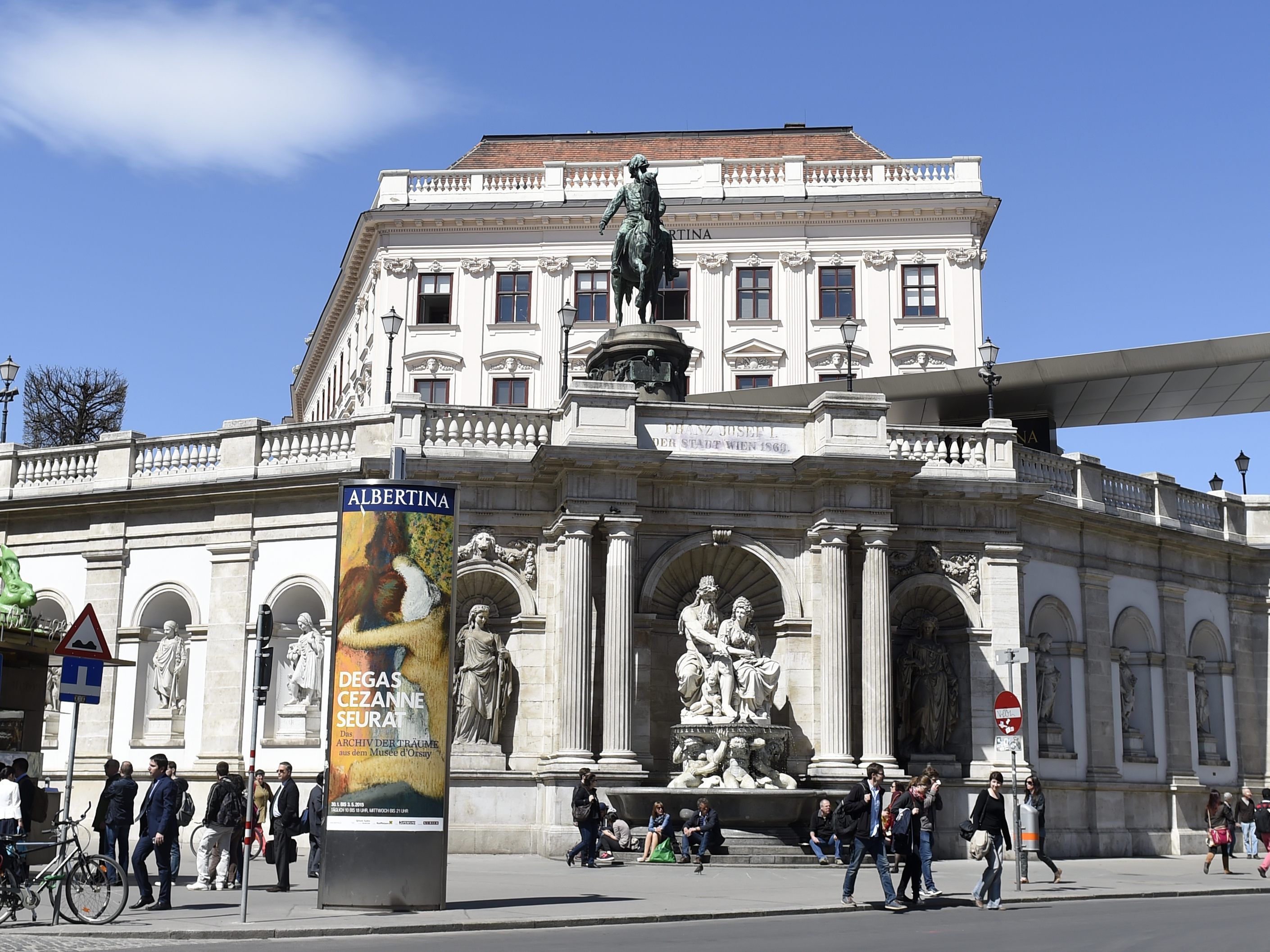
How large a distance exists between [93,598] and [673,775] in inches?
532

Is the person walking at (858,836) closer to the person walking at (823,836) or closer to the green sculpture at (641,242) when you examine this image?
the person walking at (823,836)

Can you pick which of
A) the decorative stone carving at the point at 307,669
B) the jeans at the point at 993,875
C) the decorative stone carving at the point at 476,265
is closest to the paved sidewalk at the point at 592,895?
the jeans at the point at 993,875

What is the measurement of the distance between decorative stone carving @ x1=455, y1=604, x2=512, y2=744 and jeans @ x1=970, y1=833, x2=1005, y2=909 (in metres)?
11.5

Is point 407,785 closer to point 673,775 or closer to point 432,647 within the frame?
point 432,647

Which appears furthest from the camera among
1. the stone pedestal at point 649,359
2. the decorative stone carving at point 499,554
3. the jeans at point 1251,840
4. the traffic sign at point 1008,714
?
the stone pedestal at point 649,359

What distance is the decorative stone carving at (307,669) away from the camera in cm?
3095

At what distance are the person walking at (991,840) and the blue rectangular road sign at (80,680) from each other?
1202cm

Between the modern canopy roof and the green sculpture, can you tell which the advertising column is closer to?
the green sculpture

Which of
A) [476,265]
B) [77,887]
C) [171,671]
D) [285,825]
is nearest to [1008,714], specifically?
[285,825]

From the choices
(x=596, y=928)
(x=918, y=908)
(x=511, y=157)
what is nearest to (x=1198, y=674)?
(x=918, y=908)

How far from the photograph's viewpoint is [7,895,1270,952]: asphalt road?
15.3 meters

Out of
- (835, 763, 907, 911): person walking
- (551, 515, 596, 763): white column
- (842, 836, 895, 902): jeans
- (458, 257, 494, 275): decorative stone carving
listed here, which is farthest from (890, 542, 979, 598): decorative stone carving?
(458, 257, 494, 275): decorative stone carving

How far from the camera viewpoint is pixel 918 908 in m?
20.9

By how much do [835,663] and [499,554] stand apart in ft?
23.3
